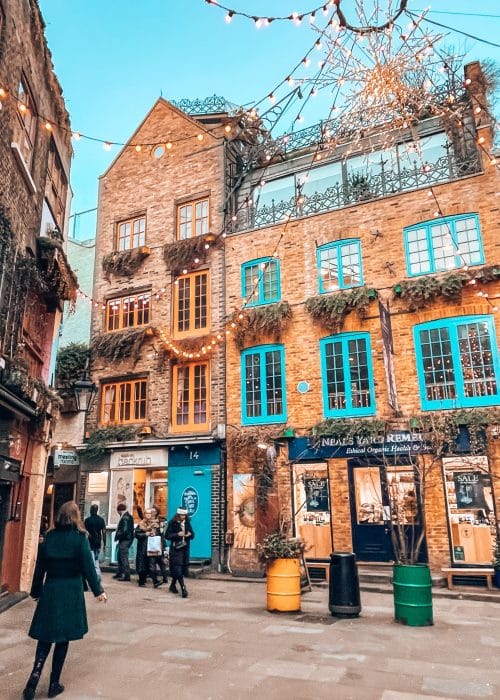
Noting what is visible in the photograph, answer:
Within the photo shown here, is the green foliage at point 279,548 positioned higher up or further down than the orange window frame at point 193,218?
further down

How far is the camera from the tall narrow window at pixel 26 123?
955cm

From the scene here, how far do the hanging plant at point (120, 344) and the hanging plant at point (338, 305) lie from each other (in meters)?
5.24

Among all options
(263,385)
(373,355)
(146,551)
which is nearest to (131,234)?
(263,385)

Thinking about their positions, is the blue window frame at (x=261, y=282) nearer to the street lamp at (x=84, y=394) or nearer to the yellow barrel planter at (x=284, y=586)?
the street lamp at (x=84, y=394)

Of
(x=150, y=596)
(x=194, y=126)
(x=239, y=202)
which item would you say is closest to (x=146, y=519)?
(x=150, y=596)

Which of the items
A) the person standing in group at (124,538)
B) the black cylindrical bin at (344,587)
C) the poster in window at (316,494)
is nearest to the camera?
the black cylindrical bin at (344,587)

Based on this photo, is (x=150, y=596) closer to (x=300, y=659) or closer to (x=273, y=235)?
(x=300, y=659)

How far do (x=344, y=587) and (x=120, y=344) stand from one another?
10847 mm

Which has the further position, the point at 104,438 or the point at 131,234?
the point at 131,234

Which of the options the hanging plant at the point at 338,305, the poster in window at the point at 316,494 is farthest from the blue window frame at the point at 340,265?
the poster in window at the point at 316,494

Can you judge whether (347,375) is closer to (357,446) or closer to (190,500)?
(357,446)

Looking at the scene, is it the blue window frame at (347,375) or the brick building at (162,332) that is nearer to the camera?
the blue window frame at (347,375)

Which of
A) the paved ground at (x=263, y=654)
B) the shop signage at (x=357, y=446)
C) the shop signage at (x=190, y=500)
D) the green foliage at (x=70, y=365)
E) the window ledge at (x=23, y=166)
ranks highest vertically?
the window ledge at (x=23, y=166)

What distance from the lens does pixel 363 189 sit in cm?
1456
